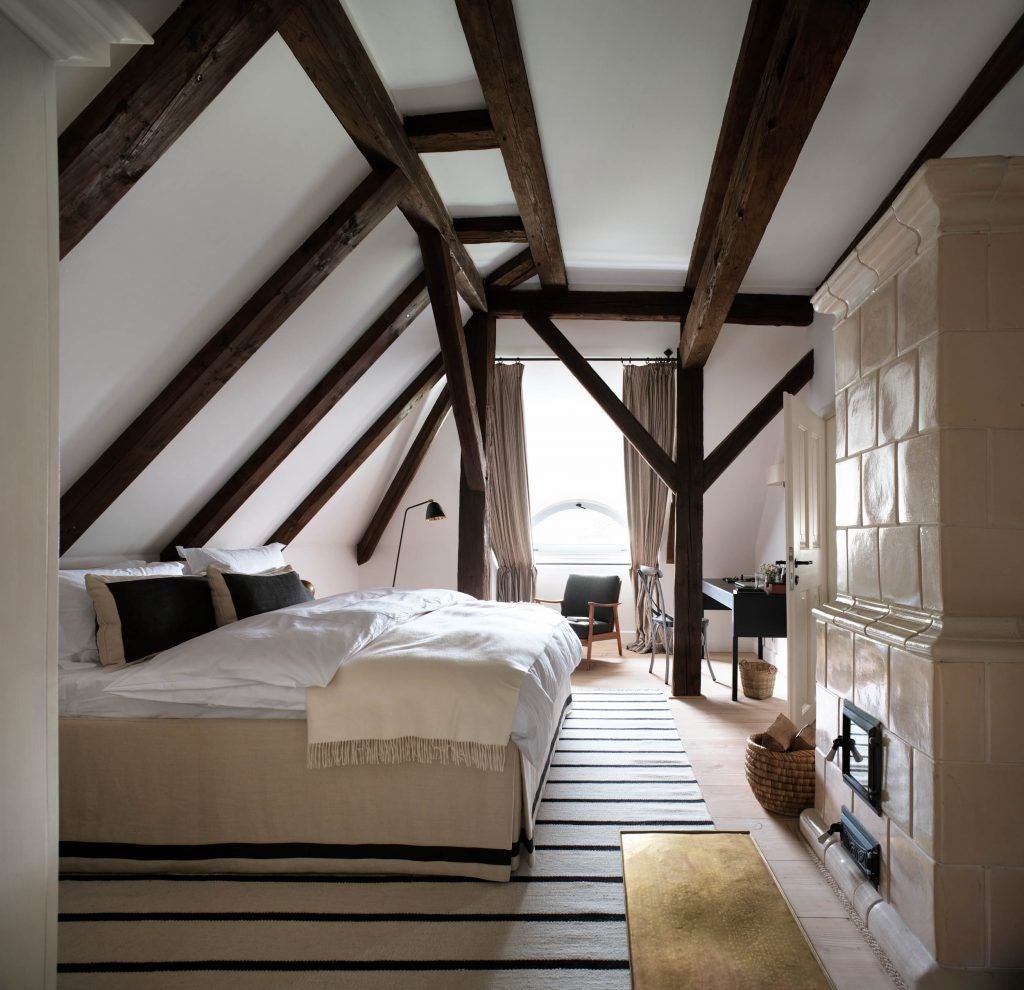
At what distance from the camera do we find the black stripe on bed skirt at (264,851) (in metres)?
2.46

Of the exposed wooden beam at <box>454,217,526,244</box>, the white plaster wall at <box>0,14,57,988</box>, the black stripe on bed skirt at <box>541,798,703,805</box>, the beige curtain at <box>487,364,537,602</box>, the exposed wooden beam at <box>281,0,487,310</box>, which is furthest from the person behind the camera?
the beige curtain at <box>487,364,537,602</box>

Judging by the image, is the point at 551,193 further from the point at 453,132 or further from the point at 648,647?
the point at 648,647

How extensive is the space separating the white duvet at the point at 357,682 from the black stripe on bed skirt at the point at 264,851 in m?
0.31

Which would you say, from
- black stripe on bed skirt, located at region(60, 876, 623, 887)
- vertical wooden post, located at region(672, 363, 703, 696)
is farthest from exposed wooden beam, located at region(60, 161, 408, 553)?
vertical wooden post, located at region(672, 363, 703, 696)

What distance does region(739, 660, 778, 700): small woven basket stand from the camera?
16.4 feet

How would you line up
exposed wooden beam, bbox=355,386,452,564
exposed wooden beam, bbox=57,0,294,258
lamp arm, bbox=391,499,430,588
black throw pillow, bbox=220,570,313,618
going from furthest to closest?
lamp arm, bbox=391,499,430,588 → exposed wooden beam, bbox=355,386,452,564 → black throw pillow, bbox=220,570,313,618 → exposed wooden beam, bbox=57,0,294,258

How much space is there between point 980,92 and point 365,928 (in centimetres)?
351

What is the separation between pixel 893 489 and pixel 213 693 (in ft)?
7.07

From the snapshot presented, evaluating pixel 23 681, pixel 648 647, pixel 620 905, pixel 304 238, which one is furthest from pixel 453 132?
pixel 648 647

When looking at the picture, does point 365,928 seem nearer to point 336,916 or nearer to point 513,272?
point 336,916

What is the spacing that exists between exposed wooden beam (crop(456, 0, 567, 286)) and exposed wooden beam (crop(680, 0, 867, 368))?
76 centimetres

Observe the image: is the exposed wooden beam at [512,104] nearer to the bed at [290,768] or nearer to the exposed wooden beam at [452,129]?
the exposed wooden beam at [452,129]

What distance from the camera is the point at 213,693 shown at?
99.6 inches

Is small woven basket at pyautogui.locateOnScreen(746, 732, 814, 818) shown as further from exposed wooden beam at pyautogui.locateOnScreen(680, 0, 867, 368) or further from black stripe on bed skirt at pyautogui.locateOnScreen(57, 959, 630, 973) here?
exposed wooden beam at pyautogui.locateOnScreen(680, 0, 867, 368)
